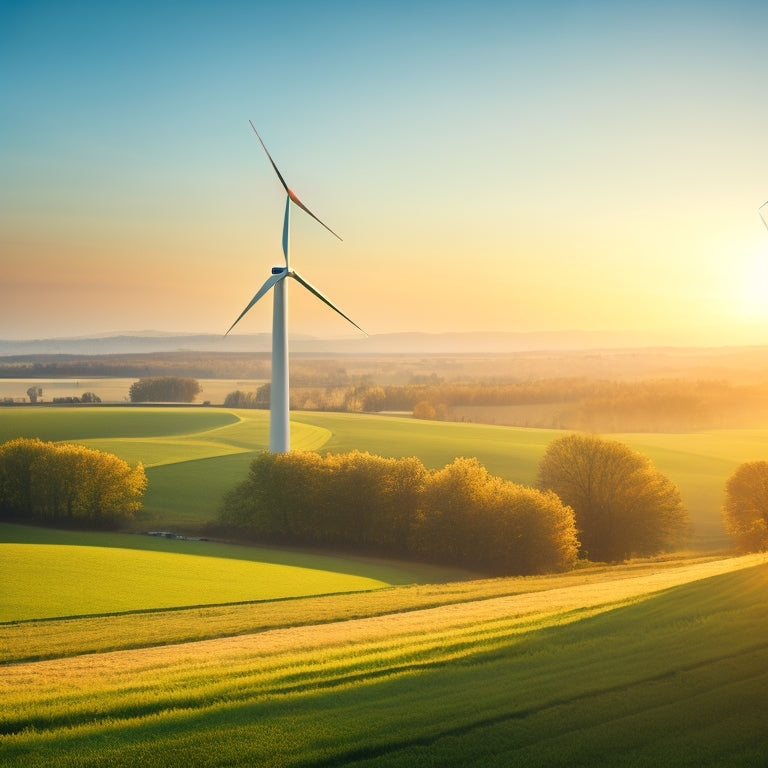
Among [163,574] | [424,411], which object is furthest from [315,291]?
[424,411]

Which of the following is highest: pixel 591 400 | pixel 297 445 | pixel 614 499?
pixel 591 400

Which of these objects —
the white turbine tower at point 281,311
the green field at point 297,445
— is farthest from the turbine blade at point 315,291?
the green field at point 297,445

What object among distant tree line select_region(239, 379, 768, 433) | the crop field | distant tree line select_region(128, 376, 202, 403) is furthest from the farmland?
distant tree line select_region(128, 376, 202, 403)

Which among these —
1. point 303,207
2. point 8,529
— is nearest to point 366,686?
point 303,207

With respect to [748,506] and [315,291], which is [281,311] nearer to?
[315,291]

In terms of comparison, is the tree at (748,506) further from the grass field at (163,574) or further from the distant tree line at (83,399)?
the distant tree line at (83,399)
